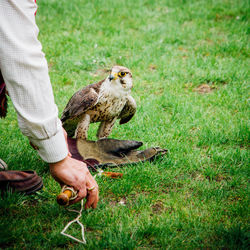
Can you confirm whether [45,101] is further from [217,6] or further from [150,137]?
[217,6]

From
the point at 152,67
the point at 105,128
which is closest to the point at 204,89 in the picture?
the point at 152,67

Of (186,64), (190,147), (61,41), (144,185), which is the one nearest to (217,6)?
(186,64)

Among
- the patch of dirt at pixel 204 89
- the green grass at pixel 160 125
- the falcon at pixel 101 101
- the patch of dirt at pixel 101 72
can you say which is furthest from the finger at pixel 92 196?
the patch of dirt at pixel 101 72

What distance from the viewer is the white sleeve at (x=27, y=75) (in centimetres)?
170

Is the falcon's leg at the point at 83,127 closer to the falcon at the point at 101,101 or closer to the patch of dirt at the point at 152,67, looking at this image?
the falcon at the point at 101,101

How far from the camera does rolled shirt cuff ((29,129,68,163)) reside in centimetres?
186

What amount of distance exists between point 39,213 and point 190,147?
167 cm

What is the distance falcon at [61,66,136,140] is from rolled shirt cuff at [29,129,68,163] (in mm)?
972

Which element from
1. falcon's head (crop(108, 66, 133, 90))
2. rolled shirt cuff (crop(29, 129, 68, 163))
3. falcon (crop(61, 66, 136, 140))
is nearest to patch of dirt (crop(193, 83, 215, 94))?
falcon (crop(61, 66, 136, 140))

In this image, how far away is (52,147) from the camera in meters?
1.88

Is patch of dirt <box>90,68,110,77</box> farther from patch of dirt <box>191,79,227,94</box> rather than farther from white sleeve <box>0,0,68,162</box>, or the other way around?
white sleeve <box>0,0,68,162</box>

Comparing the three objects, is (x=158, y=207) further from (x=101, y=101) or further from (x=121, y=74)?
(x=121, y=74)

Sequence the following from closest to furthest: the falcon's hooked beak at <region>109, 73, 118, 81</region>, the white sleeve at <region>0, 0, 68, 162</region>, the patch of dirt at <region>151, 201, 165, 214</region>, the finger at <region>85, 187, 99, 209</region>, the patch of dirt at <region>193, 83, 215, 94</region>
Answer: the white sleeve at <region>0, 0, 68, 162</region>, the finger at <region>85, 187, 99, 209</region>, the patch of dirt at <region>151, 201, 165, 214</region>, the falcon's hooked beak at <region>109, 73, 118, 81</region>, the patch of dirt at <region>193, 83, 215, 94</region>

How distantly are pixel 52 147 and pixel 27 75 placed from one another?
0.42m
